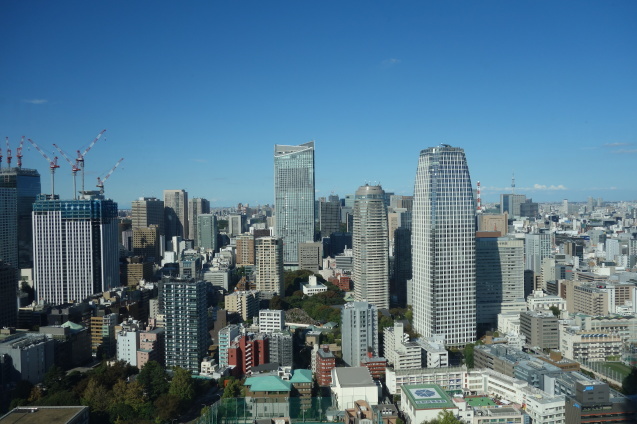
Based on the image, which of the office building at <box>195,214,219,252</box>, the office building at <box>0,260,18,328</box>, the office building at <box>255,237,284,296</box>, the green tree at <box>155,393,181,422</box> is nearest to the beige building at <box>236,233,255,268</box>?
the office building at <box>195,214,219,252</box>

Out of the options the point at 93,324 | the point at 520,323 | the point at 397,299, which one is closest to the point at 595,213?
the point at 397,299

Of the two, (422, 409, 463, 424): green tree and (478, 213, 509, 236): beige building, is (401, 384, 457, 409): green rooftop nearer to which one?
(422, 409, 463, 424): green tree

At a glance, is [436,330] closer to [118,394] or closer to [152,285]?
[118,394]

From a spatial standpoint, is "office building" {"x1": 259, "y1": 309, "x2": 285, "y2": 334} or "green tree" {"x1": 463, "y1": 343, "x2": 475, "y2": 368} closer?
"green tree" {"x1": 463, "y1": 343, "x2": 475, "y2": 368}

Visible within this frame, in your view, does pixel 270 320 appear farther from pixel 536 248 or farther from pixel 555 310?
pixel 536 248

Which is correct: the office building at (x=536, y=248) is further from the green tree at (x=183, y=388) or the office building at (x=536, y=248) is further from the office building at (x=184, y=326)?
the green tree at (x=183, y=388)
